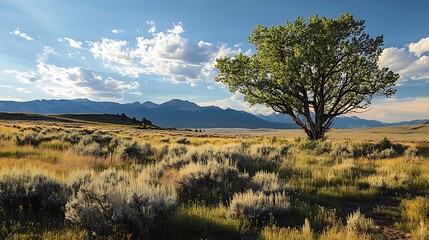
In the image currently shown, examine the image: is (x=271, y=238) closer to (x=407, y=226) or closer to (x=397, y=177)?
(x=407, y=226)

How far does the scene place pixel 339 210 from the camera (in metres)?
7.85

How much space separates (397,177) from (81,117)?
156915mm

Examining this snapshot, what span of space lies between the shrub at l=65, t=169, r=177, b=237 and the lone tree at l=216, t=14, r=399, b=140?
20600 millimetres

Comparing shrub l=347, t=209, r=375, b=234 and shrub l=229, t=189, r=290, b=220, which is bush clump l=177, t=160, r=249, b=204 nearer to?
shrub l=229, t=189, r=290, b=220

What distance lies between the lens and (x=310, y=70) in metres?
Result: 25.7

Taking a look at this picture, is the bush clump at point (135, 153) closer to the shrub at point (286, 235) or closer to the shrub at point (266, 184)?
the shrub at point (266, 184)

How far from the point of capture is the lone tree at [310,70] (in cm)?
2497

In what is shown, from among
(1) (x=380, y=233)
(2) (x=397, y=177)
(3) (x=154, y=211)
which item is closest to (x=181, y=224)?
(3) (x=154, y=211)

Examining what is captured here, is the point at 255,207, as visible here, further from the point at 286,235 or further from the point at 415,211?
the point at 415,211

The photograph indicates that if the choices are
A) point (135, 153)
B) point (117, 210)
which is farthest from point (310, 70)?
point (117, 210)

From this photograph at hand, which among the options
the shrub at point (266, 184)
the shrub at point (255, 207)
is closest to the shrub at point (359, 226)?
the shrub at point (255, 207)

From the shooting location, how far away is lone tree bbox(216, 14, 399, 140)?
81.9 ft

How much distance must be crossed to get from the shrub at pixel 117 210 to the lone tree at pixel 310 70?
20.6 m

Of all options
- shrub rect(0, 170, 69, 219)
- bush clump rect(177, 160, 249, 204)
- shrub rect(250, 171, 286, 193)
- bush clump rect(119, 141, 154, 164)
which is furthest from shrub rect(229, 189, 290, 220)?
bush clump rect(119, 141, 154, 164)
